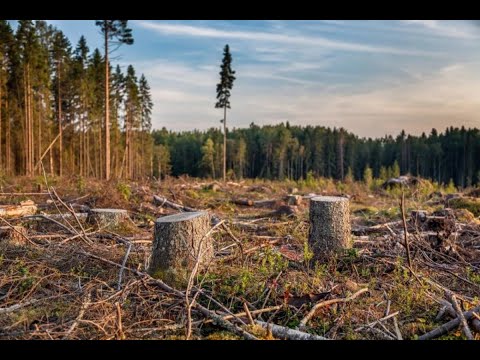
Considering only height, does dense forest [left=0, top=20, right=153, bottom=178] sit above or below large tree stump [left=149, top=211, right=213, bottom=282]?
above

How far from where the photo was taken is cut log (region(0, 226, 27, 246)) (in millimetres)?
7408

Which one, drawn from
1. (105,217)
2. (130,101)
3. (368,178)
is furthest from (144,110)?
(105,217)

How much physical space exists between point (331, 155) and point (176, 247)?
88.6m

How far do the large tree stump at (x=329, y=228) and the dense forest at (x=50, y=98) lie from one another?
2368 centimetres

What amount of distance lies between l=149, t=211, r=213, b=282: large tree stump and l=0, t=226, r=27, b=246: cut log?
295 cm

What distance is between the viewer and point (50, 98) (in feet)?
137

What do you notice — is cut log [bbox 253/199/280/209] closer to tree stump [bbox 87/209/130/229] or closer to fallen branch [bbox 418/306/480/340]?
tree stump [bbox 87/209/130/229]

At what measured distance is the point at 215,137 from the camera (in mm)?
99938

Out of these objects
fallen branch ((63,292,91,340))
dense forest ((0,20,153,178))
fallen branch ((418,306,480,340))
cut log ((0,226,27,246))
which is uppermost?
dense forest ((0,20,153,178))

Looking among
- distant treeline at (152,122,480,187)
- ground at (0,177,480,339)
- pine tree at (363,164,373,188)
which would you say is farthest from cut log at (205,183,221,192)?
distant treeline at (152,122,480,187)
